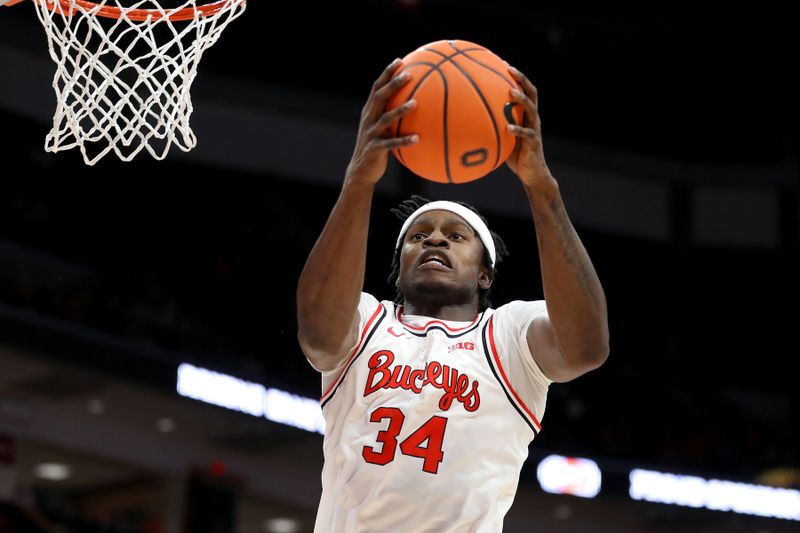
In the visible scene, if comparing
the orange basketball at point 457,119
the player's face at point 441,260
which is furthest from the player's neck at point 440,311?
the orange basketball at point 457,119

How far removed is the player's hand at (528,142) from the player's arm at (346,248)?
30 centimetres

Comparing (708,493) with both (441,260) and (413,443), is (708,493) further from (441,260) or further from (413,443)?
(413,443)

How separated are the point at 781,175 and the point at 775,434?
410 cm

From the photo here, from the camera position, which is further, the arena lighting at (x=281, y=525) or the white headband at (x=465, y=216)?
the arena lighting at (x=281, y=525)

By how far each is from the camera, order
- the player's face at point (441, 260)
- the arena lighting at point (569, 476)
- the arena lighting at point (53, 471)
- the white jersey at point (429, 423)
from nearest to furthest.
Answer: the white jersey at point (429, 423) → the player's face at point (441, 260) → the arena lighting at point (569, 476) → the arena lighting at point (53, 471)

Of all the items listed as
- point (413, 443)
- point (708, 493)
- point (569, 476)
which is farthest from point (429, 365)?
point (708, 493)

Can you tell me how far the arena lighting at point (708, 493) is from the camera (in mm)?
13281

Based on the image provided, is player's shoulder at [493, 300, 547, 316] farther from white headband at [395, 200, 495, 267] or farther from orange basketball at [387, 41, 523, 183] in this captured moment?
orange basketball at [387, 41, 523, 183]

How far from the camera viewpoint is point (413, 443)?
3.09m

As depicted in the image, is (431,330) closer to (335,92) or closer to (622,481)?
(622,481)

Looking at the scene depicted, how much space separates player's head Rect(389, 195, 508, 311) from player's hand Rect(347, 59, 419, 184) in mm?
526

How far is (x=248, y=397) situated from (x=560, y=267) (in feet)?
29.3

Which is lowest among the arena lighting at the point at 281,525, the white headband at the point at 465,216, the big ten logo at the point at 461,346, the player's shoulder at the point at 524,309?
the big ten logo at the point at 461,346

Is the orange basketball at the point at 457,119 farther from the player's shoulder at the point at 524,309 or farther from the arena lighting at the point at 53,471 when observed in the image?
the arena lighting at the point at 53,471
